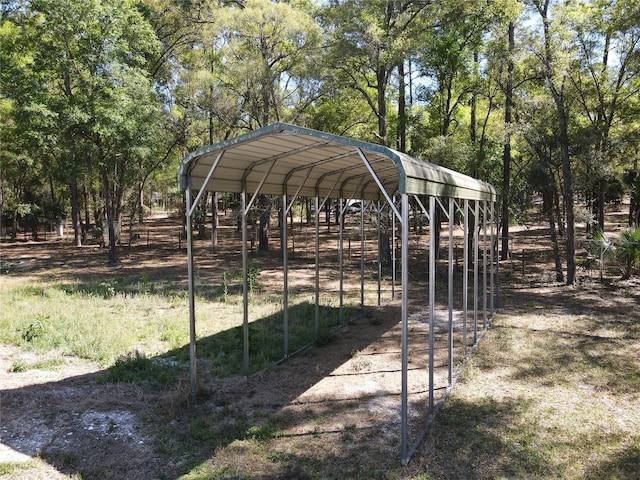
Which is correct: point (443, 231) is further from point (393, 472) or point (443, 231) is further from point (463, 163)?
point (393, 472)

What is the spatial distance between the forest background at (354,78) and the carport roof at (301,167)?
23.4ft

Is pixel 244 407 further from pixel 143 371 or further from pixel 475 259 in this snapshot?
pixel 475 259

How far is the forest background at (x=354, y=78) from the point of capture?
541 inches

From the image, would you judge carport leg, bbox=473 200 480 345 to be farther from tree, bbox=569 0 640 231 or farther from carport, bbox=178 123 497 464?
tree, bbox=569 0 640 231

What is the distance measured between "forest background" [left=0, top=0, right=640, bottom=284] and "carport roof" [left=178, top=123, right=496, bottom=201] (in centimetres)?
714

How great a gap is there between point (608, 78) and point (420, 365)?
1448cm

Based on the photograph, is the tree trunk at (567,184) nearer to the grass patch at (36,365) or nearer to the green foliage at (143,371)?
the green foliage at (143,371)

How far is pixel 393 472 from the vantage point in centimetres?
423

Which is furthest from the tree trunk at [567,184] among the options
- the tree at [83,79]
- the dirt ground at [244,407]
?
the tree at [83,79]

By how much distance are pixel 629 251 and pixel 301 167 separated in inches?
418

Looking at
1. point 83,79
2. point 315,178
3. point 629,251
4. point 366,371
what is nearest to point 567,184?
point 629,251

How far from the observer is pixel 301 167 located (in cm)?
739

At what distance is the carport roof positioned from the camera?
491 cm

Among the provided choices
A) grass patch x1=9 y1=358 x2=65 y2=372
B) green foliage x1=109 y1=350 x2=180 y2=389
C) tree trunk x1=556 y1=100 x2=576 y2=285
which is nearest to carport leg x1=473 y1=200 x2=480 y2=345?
green foliage x1=109 y1=350 x2=180 y2=389
